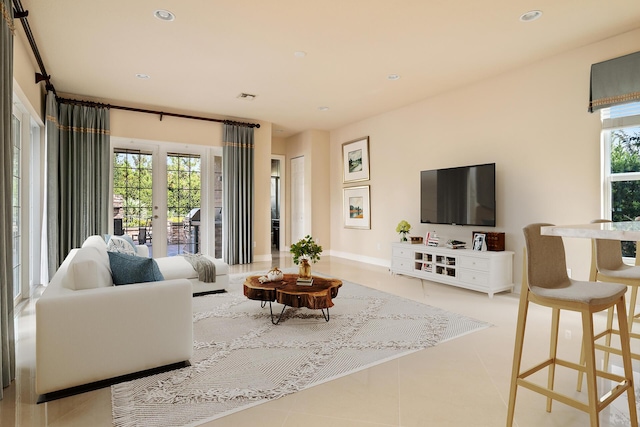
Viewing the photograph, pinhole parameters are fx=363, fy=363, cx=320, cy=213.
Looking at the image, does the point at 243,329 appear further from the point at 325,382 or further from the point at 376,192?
the point at 376,192

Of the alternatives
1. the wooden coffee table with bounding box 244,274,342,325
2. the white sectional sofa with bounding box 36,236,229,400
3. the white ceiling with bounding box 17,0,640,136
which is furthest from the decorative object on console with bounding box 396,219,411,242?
the white sectional sofa with bounding box 36,236,229,400

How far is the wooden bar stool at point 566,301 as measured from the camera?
1491 millimetres

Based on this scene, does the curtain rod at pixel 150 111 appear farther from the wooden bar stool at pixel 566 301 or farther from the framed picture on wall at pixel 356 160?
the wooden bar stool at pixel 566 301

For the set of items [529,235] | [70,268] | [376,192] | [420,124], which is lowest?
[70,268]

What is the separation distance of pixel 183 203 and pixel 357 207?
3.33 meters

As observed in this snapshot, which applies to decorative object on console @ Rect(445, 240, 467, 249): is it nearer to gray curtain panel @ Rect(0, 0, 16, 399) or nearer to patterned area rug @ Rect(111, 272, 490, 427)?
patterned area rug @ Rect(111, 272, 490, 427)

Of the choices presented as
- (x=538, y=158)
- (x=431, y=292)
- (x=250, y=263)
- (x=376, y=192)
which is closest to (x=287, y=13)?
(x=538, y=158)

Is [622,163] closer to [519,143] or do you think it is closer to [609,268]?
[519,143]

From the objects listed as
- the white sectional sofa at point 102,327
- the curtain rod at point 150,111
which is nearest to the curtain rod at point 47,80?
the curtain rod at point 150,111

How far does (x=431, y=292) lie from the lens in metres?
4.69

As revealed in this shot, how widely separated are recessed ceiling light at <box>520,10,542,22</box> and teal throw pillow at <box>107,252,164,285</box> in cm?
373

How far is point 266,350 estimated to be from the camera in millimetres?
2764

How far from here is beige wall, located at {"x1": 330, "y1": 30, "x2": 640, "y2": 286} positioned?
12.9 ft

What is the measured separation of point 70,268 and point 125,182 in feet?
14.2
